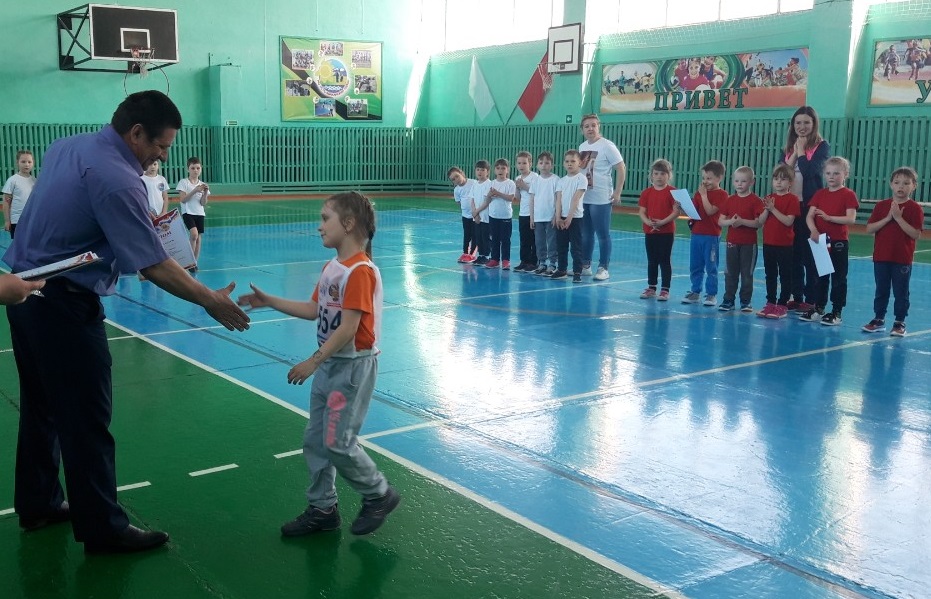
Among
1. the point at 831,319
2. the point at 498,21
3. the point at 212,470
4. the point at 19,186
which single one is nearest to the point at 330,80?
the point at 498,21

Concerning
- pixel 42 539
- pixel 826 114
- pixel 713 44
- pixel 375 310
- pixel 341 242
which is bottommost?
pixel 42 539

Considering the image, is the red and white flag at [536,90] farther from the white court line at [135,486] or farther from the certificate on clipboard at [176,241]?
the white court line at [135,486]

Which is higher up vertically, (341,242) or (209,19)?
(209,19)

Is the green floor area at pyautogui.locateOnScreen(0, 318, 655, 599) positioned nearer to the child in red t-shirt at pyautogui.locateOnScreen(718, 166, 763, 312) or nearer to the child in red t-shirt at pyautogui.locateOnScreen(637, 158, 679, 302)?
the child in red t-shirt at pyautogui.locateOnScreen(718, 166, 763, 312)

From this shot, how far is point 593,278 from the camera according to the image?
41.7 feet

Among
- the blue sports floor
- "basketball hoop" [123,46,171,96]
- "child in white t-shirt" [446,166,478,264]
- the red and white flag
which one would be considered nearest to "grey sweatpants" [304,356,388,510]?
the blue sports floor

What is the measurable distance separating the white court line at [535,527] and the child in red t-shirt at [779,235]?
19.5 ft

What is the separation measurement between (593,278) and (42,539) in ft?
31.0

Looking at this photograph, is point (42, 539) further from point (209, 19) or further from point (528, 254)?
point (209, 19)

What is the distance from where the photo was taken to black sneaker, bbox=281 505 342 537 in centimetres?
424

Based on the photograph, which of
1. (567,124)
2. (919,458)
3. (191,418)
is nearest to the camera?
(919,458)

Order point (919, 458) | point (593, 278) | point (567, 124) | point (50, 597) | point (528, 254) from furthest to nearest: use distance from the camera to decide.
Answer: point (567, 124), point (528, 254), point (593, 278), point (919, 458), point (50, 597)

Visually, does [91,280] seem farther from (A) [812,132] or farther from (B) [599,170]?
(B) [599,170]

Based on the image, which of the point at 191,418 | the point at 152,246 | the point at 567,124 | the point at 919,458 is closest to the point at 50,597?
the point at 152,246
